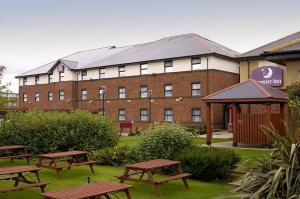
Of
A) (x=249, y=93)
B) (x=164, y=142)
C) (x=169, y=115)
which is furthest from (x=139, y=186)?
(x=169, y=115)

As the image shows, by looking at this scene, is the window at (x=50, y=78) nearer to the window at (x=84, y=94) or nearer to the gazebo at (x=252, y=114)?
the window at (x=84, y=94)

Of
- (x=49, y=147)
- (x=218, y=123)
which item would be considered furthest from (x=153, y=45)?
(x=49, y=147)

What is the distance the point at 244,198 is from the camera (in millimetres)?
7344

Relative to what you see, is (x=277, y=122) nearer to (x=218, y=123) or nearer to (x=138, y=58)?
(x=218, y=123)

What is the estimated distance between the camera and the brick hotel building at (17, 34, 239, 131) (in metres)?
38.6

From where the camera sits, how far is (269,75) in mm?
34281

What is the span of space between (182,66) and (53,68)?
68.3 feet

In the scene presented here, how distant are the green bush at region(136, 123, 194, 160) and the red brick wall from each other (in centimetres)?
2388

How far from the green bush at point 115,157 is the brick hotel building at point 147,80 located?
23.1 m

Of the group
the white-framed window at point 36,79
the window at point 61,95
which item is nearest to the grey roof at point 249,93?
the window at point 61,95

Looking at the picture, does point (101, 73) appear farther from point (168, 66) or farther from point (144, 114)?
point (168, 66)

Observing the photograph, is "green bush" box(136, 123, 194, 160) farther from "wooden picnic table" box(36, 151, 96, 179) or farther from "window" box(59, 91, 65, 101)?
"window" box(59, 91, 65, 101)

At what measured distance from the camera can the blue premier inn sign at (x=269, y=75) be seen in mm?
33719

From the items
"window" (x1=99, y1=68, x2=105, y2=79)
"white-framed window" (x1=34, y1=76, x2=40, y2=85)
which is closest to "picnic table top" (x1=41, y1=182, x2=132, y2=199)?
"window" (x1=99, y1=68, x2=105, y2=79)
